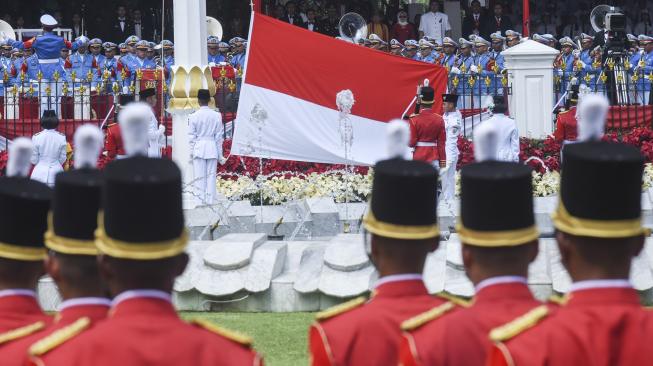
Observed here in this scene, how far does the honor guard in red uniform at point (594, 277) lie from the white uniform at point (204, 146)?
13.4m

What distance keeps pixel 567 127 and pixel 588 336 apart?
14741mm

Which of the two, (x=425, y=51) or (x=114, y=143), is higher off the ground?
(x=425, y=51)

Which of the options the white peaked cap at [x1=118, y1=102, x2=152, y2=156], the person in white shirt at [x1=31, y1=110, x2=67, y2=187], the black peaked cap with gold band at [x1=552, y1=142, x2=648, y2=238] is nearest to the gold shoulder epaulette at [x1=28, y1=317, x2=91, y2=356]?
the white peaked cap at [x1=118, y1=102, x2=152, y2=156]

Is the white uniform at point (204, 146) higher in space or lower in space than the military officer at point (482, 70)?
lower

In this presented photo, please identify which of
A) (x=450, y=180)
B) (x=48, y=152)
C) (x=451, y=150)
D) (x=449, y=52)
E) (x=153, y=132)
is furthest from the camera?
(x=449, y=52)

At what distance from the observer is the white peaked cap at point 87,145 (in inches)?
169

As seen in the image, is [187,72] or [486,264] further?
[187,72]

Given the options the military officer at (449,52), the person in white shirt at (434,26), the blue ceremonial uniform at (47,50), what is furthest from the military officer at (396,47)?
the blue ceremonial uniform at (47,50)

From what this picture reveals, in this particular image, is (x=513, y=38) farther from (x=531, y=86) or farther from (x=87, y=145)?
(x=87, y=145)

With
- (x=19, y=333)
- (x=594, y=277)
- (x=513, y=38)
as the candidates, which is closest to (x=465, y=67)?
(x=513, y=38)

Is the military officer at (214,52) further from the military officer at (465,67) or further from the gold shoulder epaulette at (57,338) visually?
the gold shoulder epaulette at (57,338)

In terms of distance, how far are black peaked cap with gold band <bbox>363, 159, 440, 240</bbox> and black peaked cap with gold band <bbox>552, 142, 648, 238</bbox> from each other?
0.64 m

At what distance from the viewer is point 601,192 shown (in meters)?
4.13

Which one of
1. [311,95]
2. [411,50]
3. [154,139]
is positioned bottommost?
[154,139]
